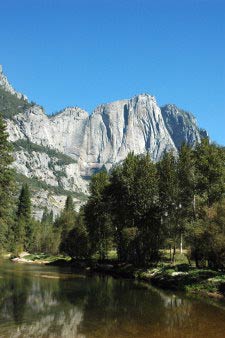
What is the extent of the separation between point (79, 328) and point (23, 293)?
16435mm

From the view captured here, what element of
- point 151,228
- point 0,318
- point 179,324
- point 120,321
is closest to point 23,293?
point 0,318

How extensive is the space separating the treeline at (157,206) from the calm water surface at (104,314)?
11.8 meters

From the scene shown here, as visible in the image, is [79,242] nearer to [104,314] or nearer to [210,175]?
[210,175]

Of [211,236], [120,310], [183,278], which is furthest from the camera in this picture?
[183,278]

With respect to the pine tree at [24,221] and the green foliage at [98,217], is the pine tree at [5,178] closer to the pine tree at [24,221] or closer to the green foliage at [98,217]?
the green foliage at [98,217]

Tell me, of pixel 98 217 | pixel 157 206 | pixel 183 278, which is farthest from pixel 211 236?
pixel 98 217

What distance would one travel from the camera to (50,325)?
23953 millimetres

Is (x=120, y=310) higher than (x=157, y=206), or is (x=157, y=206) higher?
(x=157, y=206)

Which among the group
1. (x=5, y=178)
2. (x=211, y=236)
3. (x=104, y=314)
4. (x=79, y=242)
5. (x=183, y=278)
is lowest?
(x=104, y=314)

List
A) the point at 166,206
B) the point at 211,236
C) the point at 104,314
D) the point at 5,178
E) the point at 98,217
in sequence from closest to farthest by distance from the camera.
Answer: the point at 104,314, the point at 211,236, the point at 5,178, the point at 166,206, the point at 98,217

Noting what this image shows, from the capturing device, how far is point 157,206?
65375 mm

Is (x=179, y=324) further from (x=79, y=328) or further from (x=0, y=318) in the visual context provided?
(x=0, y=318)

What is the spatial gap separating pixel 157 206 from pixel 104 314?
38881 mm

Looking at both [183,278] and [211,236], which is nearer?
[211,236]
